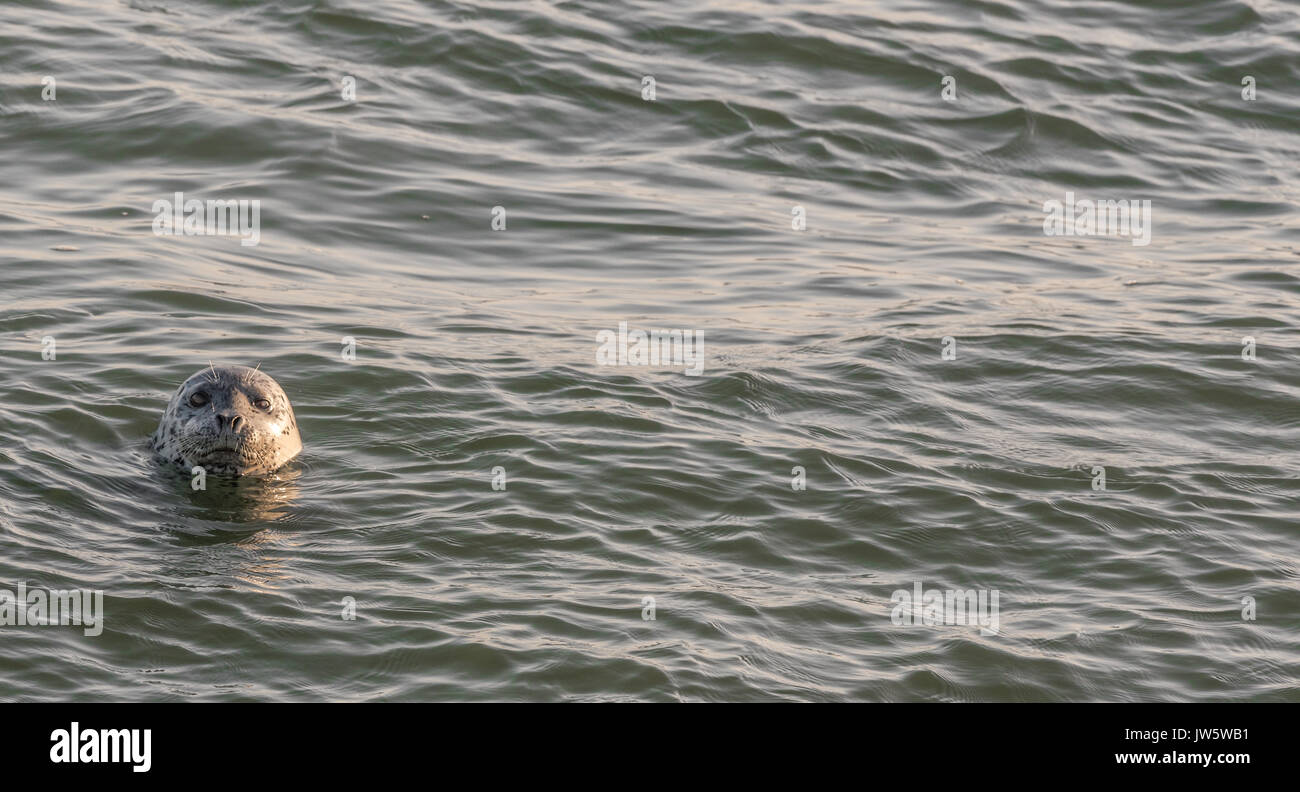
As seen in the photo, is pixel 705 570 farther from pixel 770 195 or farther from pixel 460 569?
pixel 770 195

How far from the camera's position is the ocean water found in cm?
851

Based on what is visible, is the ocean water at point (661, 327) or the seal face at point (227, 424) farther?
the seal face at point (227, 424)

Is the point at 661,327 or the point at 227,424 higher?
the point at 661,327

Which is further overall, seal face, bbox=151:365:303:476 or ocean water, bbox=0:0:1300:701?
seal face, bbox=151:365:303:476

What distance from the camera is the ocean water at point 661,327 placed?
8508 millimetres

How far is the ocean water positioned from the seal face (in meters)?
0.15

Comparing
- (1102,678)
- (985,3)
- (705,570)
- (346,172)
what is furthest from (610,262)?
(985,3)

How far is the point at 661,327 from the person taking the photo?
13359mm

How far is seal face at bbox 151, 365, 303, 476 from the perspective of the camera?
10242 millimetres

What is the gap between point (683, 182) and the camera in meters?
17.0

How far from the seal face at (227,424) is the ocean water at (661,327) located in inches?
5.8

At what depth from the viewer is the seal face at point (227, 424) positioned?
10.2 metres

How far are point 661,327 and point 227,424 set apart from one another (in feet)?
13.5

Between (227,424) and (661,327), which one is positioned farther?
(661,327)
